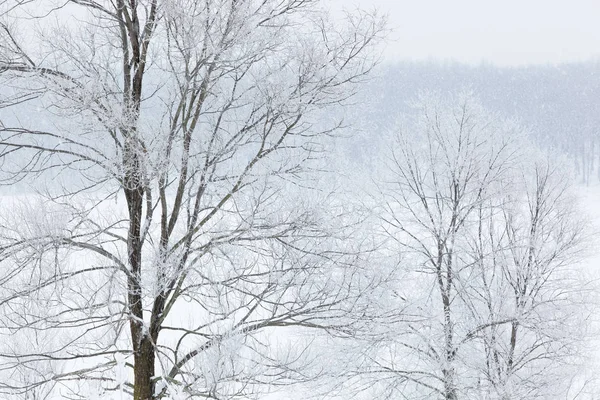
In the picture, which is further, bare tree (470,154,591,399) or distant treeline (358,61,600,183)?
distant treeline (358,61,600,183)

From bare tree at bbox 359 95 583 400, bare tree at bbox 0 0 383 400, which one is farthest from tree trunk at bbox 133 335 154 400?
bare tree at bbox 359 95 583 400

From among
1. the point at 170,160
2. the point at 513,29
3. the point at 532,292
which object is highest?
the point at 513,29

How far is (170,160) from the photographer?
4840mm

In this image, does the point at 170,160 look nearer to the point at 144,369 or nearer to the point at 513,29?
the point at 144,369

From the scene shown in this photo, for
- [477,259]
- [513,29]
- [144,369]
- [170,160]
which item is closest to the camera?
[170,160]

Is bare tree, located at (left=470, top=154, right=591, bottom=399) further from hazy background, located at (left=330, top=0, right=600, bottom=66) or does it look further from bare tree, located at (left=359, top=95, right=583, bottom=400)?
hazy background, located at (left=330, top=0, right=600, bottom=66)

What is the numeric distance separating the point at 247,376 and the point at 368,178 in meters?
6.96

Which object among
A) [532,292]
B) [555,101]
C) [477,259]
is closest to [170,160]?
[477,259]

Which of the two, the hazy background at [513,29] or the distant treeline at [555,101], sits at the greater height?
the hazy background at [513,29]

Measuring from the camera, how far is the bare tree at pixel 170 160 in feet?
15.3

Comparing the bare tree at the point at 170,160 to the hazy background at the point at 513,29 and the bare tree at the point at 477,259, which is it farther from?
the hazy background at the point at 513,29

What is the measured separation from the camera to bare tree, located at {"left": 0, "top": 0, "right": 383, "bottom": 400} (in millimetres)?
4676

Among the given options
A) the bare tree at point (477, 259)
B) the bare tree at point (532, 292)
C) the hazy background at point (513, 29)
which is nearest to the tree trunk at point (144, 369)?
the bare tree at point (477, 259)

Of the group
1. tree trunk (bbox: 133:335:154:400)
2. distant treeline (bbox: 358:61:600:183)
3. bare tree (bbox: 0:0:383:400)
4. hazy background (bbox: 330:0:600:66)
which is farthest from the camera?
hazy background (bbox: 330:0:600:66)
